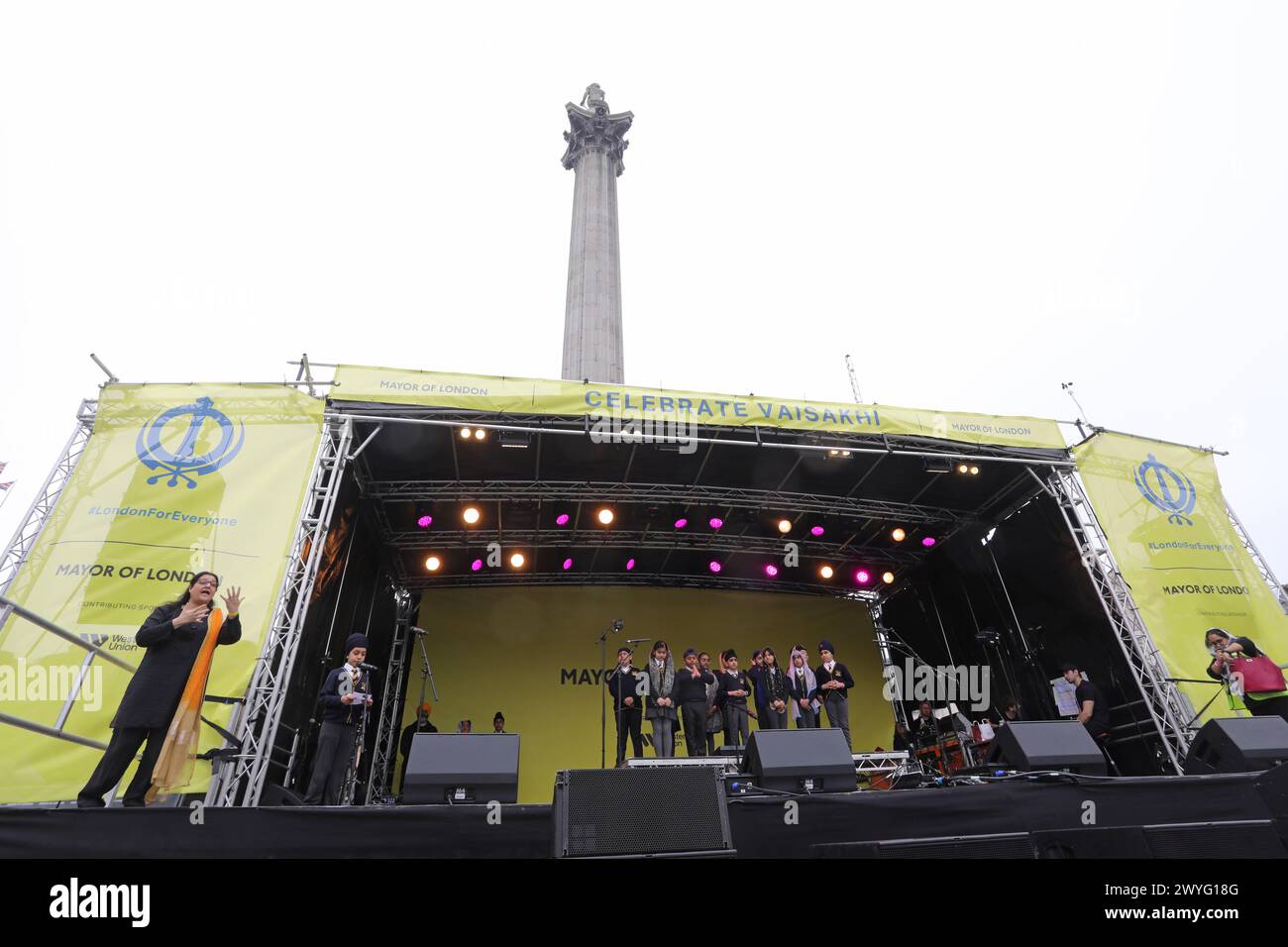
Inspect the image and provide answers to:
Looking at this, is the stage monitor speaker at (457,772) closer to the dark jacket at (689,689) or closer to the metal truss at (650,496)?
the dark jacket at (689,689)

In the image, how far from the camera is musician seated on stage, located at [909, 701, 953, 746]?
38.4 feet

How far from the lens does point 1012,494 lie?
1080 centimetres

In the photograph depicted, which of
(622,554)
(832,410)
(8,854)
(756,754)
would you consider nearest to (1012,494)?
(832,410)

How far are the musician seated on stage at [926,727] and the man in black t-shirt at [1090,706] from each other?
280cm

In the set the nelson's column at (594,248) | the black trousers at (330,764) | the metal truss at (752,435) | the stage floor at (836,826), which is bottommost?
the stage floor at (836,826)

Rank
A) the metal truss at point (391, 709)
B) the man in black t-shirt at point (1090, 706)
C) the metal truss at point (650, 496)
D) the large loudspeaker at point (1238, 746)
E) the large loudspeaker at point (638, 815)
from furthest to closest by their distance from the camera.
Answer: the metal truss at point (391, 709) → the metal truss at point (650, 496) → the man in black t-shirt at point (1090, 706) → the large loudspeaker at point (1238, 746) → the large loudspeaker at point (638, 815)

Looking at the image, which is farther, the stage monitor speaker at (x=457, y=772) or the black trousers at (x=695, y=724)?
the black trousers at (x=695, y=724)

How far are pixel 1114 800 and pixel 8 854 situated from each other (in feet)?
20.5

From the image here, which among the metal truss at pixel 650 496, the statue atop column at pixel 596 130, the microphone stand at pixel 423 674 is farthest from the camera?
the statue atop column at pixel 596 130

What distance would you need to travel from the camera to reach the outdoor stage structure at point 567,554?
6.49 m

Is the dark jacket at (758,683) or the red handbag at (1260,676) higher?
the dark jacket at (758,683)

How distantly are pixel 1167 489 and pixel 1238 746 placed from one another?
6.10 metres

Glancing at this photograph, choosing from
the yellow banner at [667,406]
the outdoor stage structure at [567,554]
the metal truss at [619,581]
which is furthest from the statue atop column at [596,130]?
the yellow banner at [667,406]

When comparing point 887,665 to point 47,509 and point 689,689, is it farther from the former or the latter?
point 47,509
